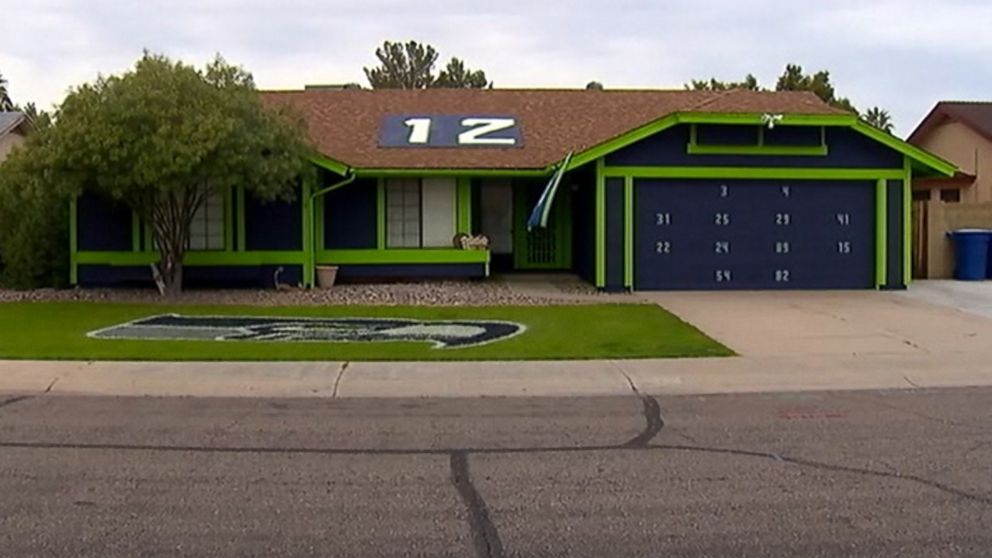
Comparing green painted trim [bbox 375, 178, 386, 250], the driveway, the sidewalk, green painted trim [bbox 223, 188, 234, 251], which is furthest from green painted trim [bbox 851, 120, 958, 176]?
green painted trim [bbox 223, 188, 234, 251]

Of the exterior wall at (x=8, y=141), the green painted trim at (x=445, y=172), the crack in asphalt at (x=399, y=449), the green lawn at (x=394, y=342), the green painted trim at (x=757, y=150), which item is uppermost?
the exterior wall at (x=8, y=141)

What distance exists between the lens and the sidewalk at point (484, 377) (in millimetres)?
10836

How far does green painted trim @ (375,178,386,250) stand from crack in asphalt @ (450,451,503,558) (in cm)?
1458

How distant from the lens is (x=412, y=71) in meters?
56.9

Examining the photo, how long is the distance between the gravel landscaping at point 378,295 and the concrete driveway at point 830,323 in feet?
5.93

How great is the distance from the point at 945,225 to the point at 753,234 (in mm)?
5547

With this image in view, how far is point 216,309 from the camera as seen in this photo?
18.1 meters

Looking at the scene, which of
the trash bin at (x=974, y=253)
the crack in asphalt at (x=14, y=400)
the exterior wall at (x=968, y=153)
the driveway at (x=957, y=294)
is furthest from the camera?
the exterior wall at (x=968, y=153)

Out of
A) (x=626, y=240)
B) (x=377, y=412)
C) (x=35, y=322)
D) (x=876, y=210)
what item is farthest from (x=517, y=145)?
(x=377, y=412)

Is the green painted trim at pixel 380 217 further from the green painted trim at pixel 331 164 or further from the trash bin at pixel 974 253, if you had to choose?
the trash bin at pixel 974 253

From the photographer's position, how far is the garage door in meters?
20.9

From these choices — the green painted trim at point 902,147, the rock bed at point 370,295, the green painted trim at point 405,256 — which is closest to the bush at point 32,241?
the rock bed at point 370,295

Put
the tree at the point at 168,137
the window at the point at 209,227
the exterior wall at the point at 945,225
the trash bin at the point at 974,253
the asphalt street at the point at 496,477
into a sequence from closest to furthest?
the asphalt street at the point at 496,477, the tree at the point at 168,137, the window at the point at 209,227, the trash bin at the point at 974,253, the exterior wall at the point at 945,225

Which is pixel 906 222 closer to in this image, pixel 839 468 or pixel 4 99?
pixel 839 468
